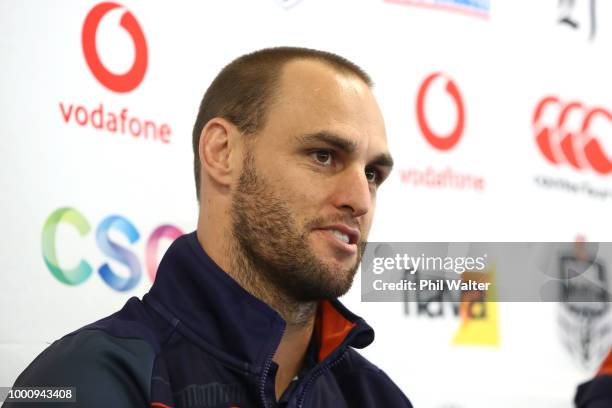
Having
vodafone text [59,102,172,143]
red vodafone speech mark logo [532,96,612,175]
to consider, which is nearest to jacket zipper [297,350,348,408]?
vodafone text [59,102,172,143]

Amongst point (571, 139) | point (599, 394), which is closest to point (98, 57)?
point (599, 394)

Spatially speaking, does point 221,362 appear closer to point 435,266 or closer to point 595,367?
point 435,266

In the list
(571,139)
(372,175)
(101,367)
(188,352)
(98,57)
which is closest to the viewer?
(101,367)

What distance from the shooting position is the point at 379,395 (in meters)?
1.21

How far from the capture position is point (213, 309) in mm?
1064

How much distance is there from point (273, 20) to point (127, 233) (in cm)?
50

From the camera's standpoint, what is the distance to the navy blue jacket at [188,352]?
3.05 feet

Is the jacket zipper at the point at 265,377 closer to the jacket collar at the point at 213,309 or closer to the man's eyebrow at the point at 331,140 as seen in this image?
the jacket collar at the point at 213,309

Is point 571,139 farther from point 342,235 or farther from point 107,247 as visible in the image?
point 107,247

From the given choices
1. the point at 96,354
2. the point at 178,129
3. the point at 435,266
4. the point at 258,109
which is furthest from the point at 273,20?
the point at 96,354

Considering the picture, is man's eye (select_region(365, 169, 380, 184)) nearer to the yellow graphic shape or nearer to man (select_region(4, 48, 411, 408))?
man (select_region(4, 48, 411, 408))
